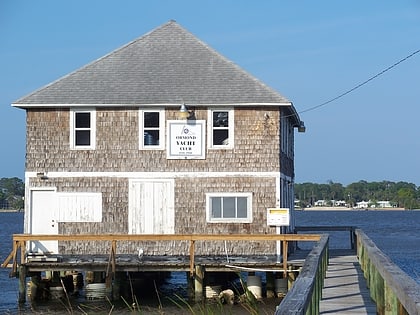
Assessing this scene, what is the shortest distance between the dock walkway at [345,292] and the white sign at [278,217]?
12.4 feet

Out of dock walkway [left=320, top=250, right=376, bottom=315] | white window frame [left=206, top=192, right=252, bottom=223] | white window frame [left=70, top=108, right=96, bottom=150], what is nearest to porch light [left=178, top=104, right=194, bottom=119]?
white window frame [left=206, top=192, right=252, bottom=223]

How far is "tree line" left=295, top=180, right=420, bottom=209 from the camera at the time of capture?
19288 centimetres

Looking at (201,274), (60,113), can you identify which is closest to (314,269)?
(201,274)

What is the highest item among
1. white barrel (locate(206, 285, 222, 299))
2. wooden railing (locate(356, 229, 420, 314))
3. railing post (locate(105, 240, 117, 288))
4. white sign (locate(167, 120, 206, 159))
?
white sign (locate(167, 120, 206, 159))

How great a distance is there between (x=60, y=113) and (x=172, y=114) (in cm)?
312

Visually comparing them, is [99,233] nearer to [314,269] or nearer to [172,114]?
[172,114]

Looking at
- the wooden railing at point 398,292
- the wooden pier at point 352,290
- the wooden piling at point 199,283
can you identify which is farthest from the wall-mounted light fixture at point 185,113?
the wooden railing at point 398,292

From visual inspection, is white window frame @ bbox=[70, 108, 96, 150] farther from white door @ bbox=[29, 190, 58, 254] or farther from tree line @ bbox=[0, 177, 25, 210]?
tree line @ bbox=[0, 177, 25, 210]

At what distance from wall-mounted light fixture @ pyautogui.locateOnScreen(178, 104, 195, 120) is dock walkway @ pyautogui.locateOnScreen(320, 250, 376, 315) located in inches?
252

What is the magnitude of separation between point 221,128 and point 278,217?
114 inches

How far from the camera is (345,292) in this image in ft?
43.0

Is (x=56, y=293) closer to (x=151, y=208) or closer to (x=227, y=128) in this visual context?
(x=151, y=208)

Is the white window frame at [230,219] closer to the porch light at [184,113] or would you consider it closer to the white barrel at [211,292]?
the white barrel at [211,292]

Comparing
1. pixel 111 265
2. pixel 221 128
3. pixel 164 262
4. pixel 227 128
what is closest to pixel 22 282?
pixel 111 265
